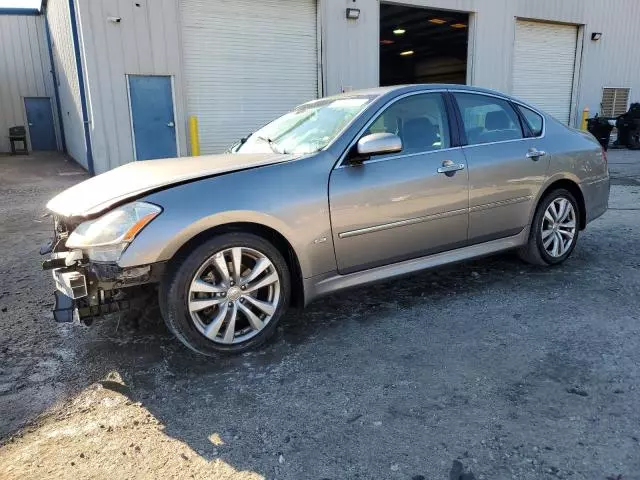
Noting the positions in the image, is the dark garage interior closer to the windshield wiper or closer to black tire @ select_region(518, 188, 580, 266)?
black tire @ select_region(518, 188, 580, 266)

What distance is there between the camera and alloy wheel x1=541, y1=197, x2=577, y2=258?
4.47 metres

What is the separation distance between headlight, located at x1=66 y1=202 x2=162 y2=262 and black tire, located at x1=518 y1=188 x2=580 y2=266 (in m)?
3.17

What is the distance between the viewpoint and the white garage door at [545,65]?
1559 cm

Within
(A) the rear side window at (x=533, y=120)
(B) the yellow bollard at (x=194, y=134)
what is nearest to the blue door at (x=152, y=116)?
(B) the yellow bollard at (x=194, y=134)

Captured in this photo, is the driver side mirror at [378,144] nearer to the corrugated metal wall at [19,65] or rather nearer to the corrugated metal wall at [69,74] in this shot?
the corrugated metal wall at [69,74]

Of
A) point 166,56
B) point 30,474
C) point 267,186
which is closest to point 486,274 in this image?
point 267,186

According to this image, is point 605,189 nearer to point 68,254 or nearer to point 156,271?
point 156,271

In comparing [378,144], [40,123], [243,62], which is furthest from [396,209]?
[40,123]

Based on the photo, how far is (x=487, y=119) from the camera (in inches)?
165

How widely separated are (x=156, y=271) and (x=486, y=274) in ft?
9.58

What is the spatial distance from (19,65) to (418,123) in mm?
21990

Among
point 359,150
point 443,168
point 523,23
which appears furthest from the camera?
point 523,23

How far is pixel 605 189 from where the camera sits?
4.89m

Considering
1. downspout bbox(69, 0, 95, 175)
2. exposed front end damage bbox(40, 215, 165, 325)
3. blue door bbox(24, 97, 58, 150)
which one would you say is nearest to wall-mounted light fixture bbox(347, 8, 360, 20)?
downspout bbox(69, 0, 95, 175)
